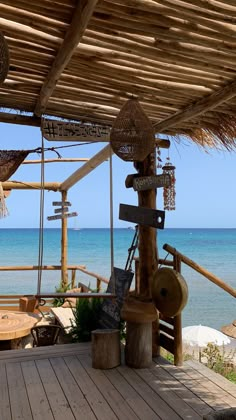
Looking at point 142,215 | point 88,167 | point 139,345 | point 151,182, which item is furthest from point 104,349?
point 88,167

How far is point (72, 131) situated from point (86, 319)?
198 centimetres

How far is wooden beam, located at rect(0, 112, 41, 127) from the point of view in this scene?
3497 millimetres

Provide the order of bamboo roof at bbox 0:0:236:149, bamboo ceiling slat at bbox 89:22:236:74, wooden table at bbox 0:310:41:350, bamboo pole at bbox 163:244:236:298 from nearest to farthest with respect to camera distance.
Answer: bamboo roof at bbox 0:0:236:149, bamboo ceiling slat at bbox 89:22:236:74, bamboo pole at bbox 163:244:236:298, wooden table at bbox 0:310:41:350

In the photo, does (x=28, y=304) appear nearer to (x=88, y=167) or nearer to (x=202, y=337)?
(x=88, y=167)

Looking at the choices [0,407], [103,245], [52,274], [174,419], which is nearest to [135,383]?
[174,419]

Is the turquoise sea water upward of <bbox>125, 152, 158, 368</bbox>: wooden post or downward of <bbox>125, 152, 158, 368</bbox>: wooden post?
downward

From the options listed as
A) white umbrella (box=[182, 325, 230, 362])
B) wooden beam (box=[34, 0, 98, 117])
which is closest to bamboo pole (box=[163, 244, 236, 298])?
wooden beam (box=[34, 0, 98, 117])

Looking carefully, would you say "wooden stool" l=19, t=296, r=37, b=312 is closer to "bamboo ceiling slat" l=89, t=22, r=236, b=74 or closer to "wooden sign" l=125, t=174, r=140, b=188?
"wooden sign" l=125, t=174, r=140, b=188

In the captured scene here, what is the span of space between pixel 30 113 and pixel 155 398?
2.63 meters

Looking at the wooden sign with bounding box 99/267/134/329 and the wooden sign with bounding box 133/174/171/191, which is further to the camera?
the wooden sign with bounding box 99/267/134/329

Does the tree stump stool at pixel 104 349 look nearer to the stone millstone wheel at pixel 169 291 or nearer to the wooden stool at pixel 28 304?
the stone millstone wheel at pixel 169 291

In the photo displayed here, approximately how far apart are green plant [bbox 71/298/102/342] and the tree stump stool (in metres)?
0.80

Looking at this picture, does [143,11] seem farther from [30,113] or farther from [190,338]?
[190,338]

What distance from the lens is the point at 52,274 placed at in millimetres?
27875
